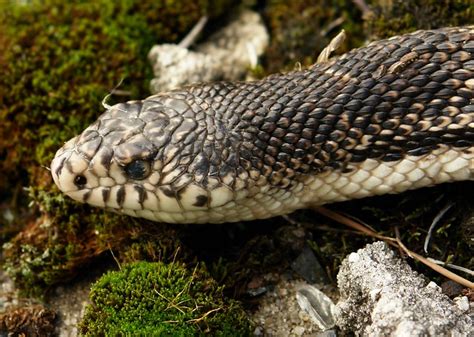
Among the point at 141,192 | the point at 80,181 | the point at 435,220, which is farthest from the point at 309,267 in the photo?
the point at 80,181

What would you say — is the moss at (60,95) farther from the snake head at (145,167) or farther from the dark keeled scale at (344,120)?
the dark keeled scale at (344,120)

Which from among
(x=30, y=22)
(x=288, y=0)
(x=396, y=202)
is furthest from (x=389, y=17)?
(x=30, y=22)

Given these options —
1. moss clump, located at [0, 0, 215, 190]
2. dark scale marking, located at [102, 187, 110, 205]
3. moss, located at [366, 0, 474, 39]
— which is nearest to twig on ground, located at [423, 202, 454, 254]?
moss, located at [366, 0, 474, 39]

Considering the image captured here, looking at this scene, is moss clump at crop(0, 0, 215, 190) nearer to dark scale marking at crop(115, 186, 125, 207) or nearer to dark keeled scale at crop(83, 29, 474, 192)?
dark scale marking at crop(115, 186, 125, 207)

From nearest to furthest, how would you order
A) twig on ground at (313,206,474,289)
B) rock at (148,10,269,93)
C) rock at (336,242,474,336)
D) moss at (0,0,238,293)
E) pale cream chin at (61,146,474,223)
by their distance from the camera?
rock at (336,242,474,336) → twig on ground at (313,206,474,289) → pale cream chin at (61,146,474,223) → moss at (0,0,238,293) → rock at (148,10,269,93)

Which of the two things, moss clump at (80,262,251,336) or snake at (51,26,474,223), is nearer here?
moss clump at (80,262,251,336)

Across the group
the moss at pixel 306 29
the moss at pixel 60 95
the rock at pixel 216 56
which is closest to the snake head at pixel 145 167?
the moss at pixel 60 95
